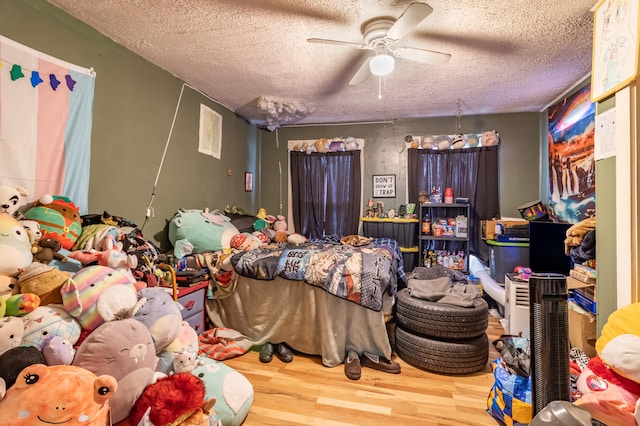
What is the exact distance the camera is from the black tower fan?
1045mm

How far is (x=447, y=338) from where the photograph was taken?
2.17 metres

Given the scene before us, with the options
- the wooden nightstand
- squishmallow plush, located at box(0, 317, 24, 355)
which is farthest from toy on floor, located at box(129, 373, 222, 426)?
the wooden nightstand

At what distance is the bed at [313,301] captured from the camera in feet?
7.55

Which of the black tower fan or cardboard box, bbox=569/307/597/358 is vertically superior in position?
the black tower fan

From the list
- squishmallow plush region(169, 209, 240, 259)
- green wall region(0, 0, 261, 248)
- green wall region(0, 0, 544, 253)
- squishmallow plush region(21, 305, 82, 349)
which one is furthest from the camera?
squishmallow plush region(169, 209, 240, 259)

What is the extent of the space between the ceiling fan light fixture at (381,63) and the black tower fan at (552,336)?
1.75 metres

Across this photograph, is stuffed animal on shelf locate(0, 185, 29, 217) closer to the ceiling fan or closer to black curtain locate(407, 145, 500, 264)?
the ceiling fan

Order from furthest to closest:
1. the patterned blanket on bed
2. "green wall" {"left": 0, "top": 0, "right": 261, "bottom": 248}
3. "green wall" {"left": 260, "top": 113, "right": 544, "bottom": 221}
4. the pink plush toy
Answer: "green wall" {"left": 260, "top": 113, "right": 544, "bottom": 221} < the patterned blanket on bed < "green wall" {"left": 0, "top": 0, "right": 261, "bottom": 248} < the pink plush toy

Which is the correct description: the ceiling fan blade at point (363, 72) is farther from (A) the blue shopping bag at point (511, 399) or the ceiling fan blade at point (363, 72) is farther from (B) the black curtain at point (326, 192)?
(A) the blue shopping bag at point (511, 399)

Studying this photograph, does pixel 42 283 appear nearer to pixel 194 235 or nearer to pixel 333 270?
pixel 194 235

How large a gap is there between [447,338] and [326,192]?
2.86m

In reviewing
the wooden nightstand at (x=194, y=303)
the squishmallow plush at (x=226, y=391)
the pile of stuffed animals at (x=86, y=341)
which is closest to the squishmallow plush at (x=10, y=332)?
the pile of stuffed animals at (x=86, y=341)

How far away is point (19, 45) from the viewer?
5.77ft

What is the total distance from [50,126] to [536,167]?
16.3ft
